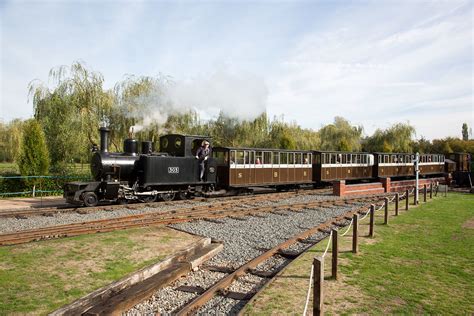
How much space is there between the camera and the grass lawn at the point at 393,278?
4.95m

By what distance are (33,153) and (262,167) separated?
37.5ft

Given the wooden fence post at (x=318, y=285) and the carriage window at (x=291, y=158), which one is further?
the carriage window at (x=291, y=158)

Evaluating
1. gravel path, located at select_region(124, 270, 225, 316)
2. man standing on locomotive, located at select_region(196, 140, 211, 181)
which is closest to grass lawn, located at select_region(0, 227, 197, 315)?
gravel path, located at select_region(124, 270, 225, 316)

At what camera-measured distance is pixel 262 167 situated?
1925 cm

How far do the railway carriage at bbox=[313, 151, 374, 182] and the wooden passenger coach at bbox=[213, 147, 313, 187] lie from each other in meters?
0.61

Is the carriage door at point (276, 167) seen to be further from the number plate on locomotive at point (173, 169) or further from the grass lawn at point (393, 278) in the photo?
the grass lawn at point (393, 278)

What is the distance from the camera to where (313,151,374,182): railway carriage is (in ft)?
74.6

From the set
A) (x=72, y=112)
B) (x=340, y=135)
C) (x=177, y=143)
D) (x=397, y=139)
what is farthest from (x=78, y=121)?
(x=397, y=139)

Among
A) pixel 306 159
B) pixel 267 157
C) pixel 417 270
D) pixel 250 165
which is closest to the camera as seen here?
pixel 417 270

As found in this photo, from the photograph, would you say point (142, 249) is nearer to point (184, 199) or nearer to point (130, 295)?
point (130, 295)

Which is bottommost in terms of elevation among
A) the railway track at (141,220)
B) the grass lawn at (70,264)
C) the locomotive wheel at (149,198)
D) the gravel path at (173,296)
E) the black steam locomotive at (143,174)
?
the gravel path at (173,296)

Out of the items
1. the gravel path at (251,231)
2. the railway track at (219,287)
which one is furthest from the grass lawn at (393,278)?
the gravel path at (251,231)

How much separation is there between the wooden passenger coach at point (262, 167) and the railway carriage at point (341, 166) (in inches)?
24.1

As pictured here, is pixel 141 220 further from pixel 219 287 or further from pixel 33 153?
pixel 33 153
